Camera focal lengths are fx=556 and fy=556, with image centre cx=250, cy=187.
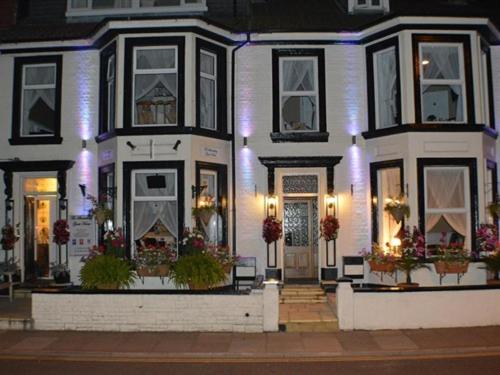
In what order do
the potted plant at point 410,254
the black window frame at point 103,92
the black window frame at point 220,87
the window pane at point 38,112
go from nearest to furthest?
the potted plant at point 410,254 < the black window frame at point 220,87 < the black window frame at point 103,92 < the window pane at point 38,112

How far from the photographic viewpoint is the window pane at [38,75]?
1666 centimetres

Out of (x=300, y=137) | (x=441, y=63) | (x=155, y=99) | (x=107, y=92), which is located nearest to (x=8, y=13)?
(x=107, y=92)

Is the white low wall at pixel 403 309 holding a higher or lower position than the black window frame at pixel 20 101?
lower

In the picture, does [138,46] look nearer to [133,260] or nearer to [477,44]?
[133,260]

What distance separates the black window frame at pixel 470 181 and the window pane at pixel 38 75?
1100cm

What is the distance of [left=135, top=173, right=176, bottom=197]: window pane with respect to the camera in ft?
48.5

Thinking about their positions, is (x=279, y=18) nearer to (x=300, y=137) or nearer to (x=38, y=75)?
(x=300, y=137)

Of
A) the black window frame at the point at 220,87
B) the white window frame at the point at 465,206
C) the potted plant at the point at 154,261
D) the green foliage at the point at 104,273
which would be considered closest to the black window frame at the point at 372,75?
the white window frame at the point at 465,206

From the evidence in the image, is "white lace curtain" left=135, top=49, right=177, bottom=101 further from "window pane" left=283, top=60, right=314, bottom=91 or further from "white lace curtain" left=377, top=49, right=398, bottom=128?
"white lace curtain" left=377, top=49, right=398, bottom=128

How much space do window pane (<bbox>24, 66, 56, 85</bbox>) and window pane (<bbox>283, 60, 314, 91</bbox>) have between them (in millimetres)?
7075

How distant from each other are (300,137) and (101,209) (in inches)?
230

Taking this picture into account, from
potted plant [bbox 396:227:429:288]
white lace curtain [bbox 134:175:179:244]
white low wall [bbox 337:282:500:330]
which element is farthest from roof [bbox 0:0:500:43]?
white low wall [bbox 337:282:500:330]

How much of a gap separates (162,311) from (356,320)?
4043 millimetres

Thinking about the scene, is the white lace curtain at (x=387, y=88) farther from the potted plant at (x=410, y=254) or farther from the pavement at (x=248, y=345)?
the pavement at (x=248, y=345)
